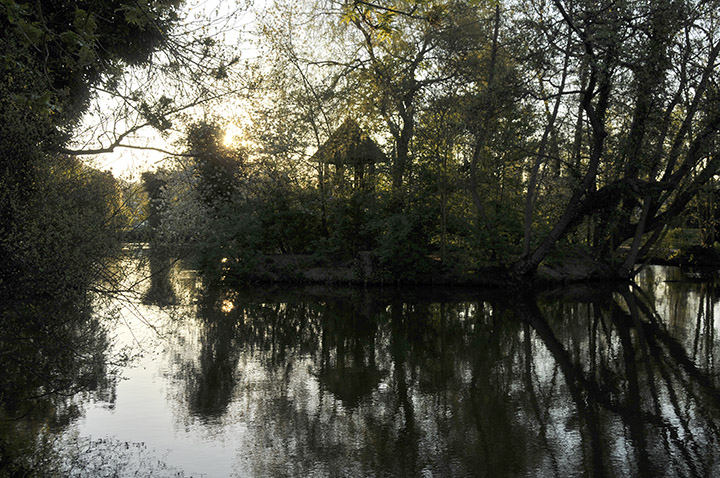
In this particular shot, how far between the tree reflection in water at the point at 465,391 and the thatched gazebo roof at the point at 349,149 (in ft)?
31.9

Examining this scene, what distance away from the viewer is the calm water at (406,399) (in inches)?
221

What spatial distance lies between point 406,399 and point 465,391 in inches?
32.3

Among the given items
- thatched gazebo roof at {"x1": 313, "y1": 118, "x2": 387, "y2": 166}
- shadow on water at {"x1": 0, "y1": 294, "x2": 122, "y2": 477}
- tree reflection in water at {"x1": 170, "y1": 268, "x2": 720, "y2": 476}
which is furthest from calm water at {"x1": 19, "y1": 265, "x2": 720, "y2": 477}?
thatched gazebo roof at {"x1": 313, "y1": 118, "x2": 387, "y2": 166}

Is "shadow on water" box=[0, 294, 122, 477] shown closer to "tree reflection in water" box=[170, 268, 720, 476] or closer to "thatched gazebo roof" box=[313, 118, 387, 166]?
"tree reflection in water" box=[170, 268, 720, 476]

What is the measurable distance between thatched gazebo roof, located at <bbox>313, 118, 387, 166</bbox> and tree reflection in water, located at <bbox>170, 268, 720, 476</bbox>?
9.73 metres

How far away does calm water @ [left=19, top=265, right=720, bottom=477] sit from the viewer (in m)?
5.61

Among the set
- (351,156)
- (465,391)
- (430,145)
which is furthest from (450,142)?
(465,391)

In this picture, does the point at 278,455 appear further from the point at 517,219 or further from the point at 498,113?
the point at 517,219

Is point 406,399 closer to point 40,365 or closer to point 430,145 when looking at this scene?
point 40,365

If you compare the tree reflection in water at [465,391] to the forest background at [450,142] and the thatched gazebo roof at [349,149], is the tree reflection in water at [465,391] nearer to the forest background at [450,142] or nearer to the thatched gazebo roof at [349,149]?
the forest background at [450,142]

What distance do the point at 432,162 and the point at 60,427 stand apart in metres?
17.1

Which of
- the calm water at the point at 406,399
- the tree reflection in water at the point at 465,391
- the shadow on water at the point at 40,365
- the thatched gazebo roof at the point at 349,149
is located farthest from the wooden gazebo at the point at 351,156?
the shadow on water at the point at 40,365

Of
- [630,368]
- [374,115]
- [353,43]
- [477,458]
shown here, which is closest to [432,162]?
[374,115]

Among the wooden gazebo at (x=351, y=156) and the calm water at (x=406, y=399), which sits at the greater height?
the wooden gazebo at (x=351, y=156)
